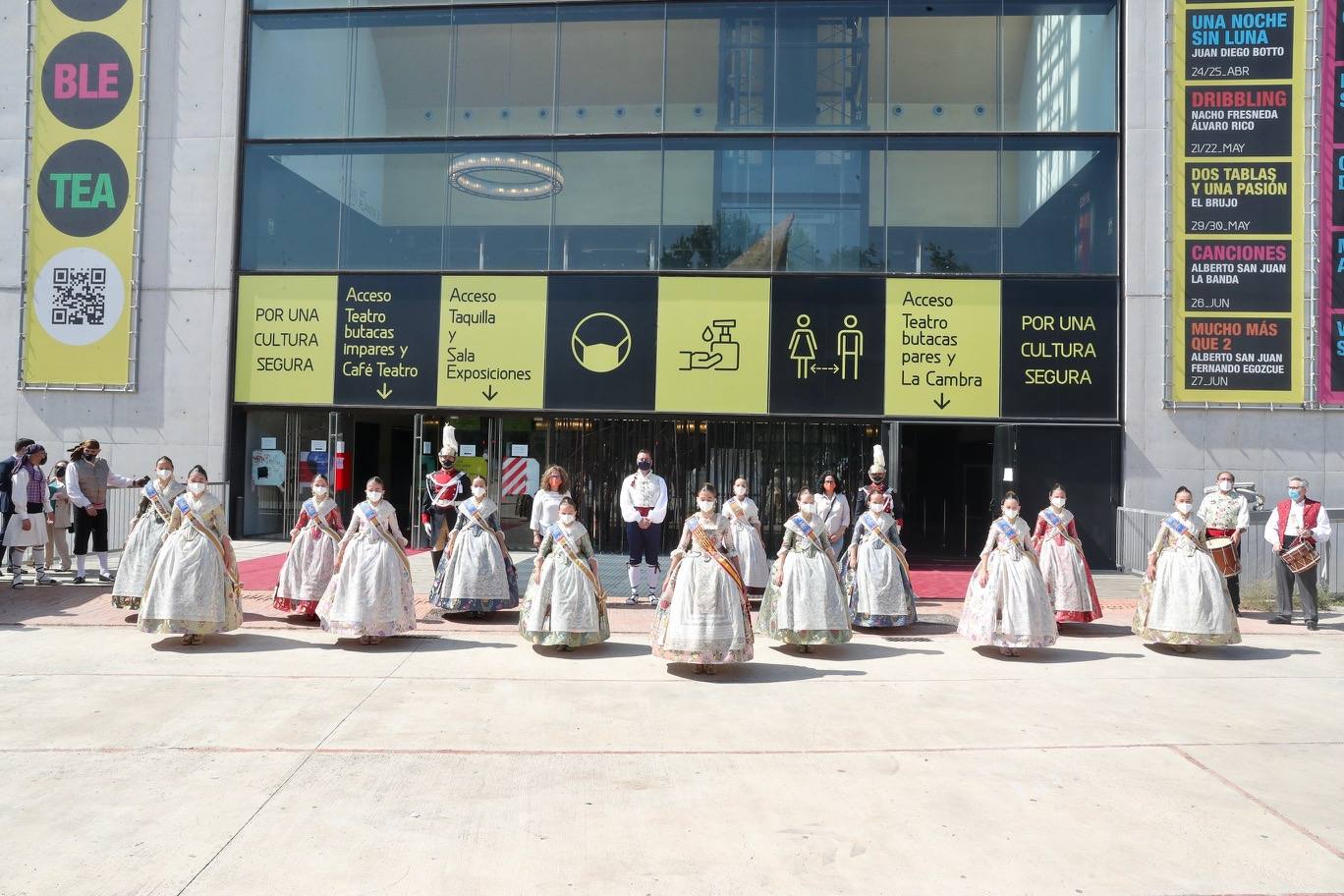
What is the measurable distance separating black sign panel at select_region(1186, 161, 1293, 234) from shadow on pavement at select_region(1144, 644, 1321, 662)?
916 centimetres

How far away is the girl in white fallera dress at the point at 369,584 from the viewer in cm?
919

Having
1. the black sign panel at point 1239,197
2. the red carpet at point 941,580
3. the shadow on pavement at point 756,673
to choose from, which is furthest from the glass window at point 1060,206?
the shadow on pavement at point 756,673

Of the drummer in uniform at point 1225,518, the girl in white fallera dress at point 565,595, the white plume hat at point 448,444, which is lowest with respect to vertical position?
the girl in white fallera dress at point 565,595

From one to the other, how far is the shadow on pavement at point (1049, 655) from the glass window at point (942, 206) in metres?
8.99

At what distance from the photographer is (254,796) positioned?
5.23m

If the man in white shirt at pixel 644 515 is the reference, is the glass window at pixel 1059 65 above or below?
above

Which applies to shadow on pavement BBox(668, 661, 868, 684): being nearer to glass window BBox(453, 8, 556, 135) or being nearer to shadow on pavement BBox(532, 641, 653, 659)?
shadow on pavement BBox(532, 641, 653, 659)

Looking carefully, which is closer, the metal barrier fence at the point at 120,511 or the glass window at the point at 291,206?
the metal barrier fence at the point at 120,511

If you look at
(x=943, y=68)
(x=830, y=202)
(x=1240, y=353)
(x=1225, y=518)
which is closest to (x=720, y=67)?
(x=830, y=202)

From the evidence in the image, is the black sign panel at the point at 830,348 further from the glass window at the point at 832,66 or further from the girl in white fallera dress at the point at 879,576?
the girl in white fallera dress at the point at 879,576

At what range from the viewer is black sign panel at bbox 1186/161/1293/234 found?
1623 cm

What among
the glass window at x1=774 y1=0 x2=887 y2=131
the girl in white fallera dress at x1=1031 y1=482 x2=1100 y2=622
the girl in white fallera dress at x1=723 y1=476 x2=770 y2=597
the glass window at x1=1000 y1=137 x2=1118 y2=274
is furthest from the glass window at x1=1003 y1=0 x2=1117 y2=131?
the girl in white fallera dress at x1=723 y1=476 x2=770 y2=597

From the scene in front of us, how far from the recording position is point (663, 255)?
691 inches

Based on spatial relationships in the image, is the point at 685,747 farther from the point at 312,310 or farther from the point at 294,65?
the point at 294,65
